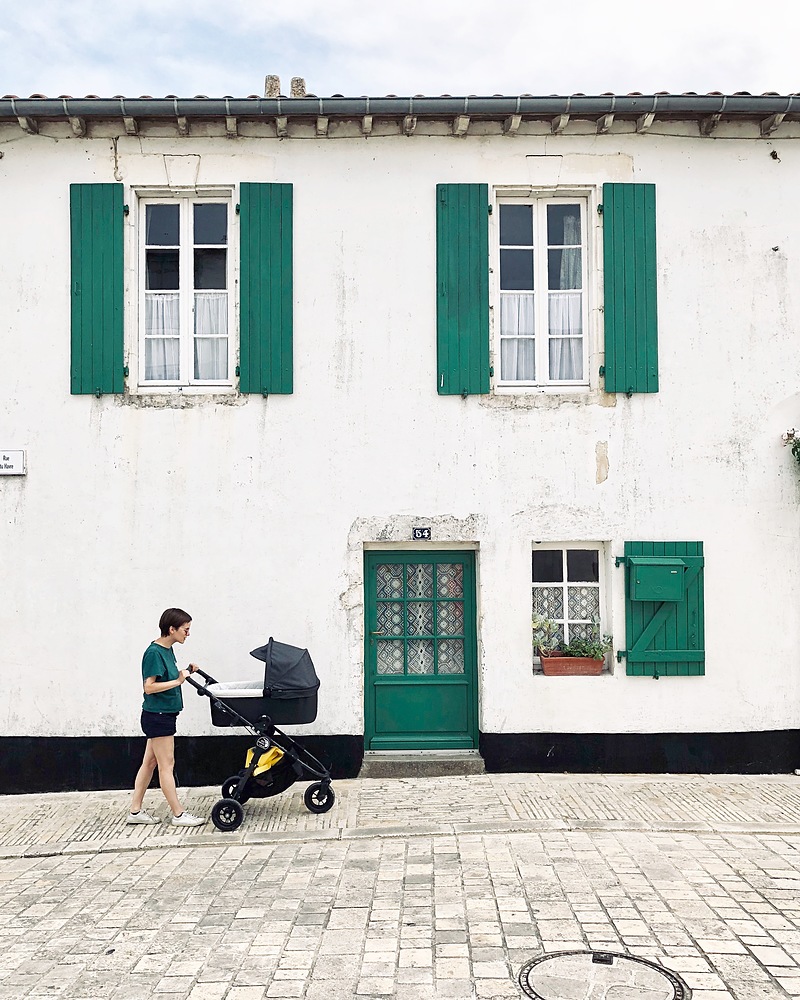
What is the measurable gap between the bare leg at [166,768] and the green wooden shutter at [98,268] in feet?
11.7

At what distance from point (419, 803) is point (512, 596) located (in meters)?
2.11

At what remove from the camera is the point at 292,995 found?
5074mm

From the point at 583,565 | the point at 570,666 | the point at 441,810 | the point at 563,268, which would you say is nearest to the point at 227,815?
the point at 441,810

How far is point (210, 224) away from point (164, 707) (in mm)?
4677

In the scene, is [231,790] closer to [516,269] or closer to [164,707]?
[164,707]

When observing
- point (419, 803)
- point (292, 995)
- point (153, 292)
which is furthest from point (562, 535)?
point (292, 995)

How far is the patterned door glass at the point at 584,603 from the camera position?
31.7 ft

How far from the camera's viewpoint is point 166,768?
8109 millimetres

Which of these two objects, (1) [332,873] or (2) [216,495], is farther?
(2) [216,495]

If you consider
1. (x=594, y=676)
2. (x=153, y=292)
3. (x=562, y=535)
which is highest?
(x=153, y=292)

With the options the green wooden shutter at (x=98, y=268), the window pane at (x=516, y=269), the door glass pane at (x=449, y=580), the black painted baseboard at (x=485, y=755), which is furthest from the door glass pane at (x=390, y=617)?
the green wooden shutter at (x=98, y=268)

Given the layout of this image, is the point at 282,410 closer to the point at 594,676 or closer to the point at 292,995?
the point at 594,676

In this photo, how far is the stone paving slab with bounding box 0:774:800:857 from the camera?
7.82 meters

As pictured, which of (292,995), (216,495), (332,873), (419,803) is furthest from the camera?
(216,495)
